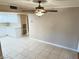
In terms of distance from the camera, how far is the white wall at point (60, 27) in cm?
518

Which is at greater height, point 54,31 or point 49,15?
point 49,15

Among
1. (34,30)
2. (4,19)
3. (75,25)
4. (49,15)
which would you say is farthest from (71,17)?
(4,19)

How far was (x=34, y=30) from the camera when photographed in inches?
301

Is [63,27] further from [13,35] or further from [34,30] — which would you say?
[13,35]

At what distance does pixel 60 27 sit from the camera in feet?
19.0

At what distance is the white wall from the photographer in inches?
204

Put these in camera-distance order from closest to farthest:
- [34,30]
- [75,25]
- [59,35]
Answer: [75,25], [59,35], [34,30]

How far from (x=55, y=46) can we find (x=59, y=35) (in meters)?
0.72

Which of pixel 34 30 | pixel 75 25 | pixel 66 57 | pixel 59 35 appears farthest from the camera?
pixel 34 30

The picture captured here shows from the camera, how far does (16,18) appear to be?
869cm

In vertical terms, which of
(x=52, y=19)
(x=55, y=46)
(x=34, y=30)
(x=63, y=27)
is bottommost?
(x=55, y=46)

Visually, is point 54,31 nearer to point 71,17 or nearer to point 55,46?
point 55,46

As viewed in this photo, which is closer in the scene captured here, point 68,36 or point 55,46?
point 68,36

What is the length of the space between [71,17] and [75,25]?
0.46 metres
